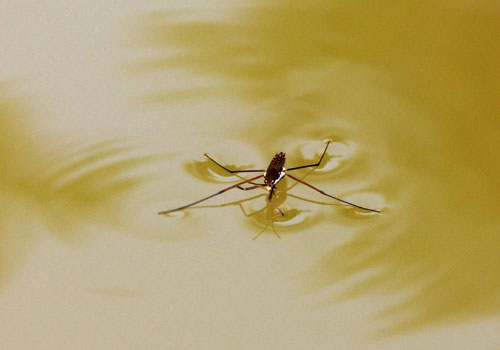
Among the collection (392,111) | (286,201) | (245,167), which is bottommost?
(286,201)

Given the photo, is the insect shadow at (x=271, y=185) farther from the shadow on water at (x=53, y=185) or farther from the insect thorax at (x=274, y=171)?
the shadow on water at (x=53, y=185)

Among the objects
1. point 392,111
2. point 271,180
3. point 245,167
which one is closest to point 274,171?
point 271,180

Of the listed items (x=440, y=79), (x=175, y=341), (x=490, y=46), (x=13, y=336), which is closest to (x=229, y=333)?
(x=175, y=341)

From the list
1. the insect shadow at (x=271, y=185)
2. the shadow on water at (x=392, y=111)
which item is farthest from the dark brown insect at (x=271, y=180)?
the shadow on water at (x=392, y=111)

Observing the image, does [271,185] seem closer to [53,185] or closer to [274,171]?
[274,171]

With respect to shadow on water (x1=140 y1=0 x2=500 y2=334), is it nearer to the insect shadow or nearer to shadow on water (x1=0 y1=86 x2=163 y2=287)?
the insect shadow

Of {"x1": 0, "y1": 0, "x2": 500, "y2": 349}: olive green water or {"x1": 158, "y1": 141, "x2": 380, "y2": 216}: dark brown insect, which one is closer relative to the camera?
{"x1": 0, "y1": 0, "x2": 500, "y2": 349}: olive green water

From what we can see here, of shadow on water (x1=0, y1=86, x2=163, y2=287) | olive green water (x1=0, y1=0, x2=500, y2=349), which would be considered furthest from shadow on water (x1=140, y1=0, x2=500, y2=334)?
shadow on water (x1=0, y1=86, x2=163, y2=287)
